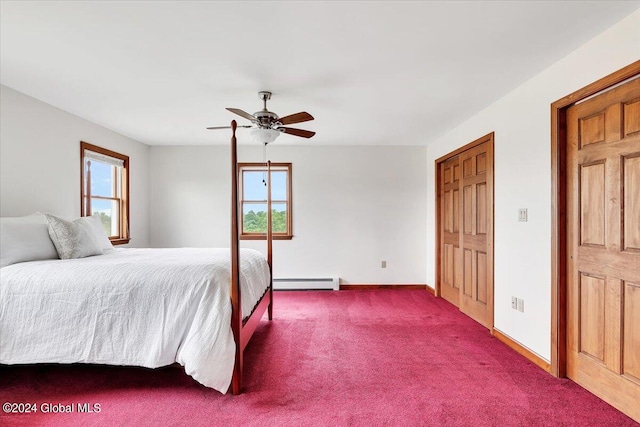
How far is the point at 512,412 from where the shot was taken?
1926mm

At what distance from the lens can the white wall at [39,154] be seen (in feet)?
9.28

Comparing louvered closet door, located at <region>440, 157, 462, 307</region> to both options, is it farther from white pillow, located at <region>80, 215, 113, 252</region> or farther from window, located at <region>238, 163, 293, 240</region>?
white pillow, located at <region>80, 215, 113, 252</region>

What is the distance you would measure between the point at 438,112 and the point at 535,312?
7.14 feet

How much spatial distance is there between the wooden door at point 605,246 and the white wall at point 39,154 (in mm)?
4580

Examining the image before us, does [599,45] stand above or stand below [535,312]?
above

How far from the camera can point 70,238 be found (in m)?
2.72

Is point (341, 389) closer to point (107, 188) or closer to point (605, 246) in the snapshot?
point (605, 246)

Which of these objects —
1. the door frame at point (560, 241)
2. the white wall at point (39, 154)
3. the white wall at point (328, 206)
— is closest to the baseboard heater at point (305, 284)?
the white wall at point (328, 206)

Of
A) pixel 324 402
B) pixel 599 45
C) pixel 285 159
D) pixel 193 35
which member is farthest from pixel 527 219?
pixel 285 159

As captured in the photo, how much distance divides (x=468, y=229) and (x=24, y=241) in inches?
169

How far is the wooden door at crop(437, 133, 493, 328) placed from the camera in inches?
131

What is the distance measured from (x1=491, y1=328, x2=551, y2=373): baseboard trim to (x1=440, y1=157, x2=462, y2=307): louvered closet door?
1003 millimetres

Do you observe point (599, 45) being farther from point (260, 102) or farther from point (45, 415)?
point (45, 415)

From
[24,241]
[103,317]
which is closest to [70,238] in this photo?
[24,241]
